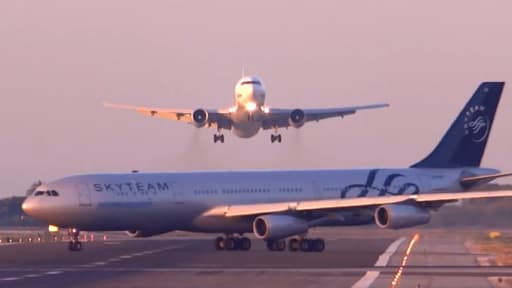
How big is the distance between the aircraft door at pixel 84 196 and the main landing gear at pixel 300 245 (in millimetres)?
7254

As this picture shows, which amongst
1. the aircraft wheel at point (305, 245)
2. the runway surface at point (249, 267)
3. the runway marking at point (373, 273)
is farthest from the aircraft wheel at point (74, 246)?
the runway marking at point (373, 273)

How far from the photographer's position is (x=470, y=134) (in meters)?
61.9

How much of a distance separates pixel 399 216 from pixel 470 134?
460 inches

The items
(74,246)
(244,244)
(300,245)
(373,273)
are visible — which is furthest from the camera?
(244,244)

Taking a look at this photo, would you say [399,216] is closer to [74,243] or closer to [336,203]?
[336,203]

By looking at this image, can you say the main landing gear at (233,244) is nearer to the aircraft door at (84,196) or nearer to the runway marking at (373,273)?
the aircraft door at (84,196)

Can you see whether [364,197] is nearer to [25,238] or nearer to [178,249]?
[178,249]

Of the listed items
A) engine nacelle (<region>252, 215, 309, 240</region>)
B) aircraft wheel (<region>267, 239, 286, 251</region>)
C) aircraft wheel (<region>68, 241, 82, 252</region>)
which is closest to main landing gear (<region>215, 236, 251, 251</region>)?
aircraft wheel (<region>267, 239, 286, 251</region>)

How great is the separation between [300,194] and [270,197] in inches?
51.3

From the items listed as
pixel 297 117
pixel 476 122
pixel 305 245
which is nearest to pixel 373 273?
pixel 305 245

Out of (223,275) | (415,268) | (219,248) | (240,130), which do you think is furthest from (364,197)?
(223,275)

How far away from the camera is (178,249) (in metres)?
58.4

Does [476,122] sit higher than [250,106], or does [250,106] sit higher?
[250,106]

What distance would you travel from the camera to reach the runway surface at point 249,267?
107 ft
